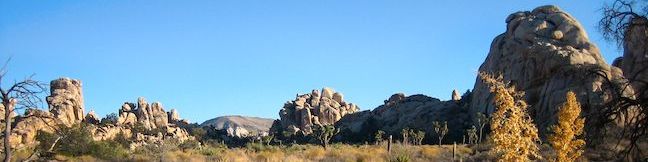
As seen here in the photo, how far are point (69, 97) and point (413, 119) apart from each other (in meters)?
55.9

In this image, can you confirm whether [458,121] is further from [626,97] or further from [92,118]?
[626,97]

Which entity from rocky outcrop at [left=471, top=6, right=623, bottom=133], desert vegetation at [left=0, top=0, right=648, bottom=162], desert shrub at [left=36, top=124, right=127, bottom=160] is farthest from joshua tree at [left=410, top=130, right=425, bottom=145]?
desert shrub at [left=36, top=124, right=127, bottom=160]

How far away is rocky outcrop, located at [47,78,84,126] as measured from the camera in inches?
3930

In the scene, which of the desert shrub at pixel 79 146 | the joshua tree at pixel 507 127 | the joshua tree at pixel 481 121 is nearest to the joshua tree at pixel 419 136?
the joshua tree at pixel 481 121

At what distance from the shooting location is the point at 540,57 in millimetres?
71688

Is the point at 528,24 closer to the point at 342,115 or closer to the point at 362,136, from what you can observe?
the point at 362,136

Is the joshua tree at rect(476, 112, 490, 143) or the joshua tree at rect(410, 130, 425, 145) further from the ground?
the joshua tree at rect(476, 112, 490, 143)

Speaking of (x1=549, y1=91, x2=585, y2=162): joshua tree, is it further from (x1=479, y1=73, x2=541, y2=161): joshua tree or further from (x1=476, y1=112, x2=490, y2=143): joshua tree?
(x1=476, y1=112, x2=490, y2=143): joshua tree

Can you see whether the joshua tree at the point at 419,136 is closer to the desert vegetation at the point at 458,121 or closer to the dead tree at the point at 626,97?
the desert vegetation at the point at 458,121

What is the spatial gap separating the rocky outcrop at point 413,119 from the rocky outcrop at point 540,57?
12.7ft

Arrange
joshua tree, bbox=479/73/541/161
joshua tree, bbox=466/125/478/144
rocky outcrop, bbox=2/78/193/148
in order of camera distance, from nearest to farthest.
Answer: joshua tree, bbox=479/73/541/161
joshua tree, bbox=466/125/478/144
rocky outcrop, bbox=2/78/193/148

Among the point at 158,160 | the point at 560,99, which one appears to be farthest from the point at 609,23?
the point at 560,99

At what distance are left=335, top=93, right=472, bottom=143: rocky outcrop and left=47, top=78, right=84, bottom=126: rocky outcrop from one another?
43618 millimetres

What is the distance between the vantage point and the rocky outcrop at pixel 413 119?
8394 cm
